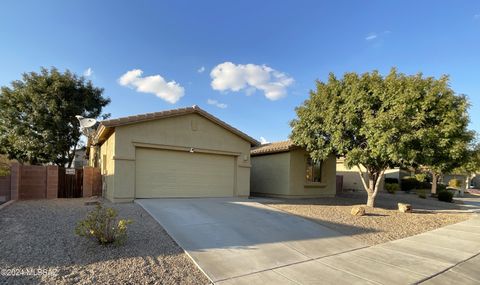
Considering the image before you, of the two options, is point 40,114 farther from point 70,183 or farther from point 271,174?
point 271,174

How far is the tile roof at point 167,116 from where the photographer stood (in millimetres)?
10742

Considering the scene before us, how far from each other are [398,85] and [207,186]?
30.3ft

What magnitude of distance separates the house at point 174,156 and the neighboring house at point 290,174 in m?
2.40

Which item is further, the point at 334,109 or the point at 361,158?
the point at 334,109

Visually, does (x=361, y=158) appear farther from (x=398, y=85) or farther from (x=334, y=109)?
(x=398, y=85)

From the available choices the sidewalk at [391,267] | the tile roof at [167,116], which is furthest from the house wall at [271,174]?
the sidewalk at [391,267]

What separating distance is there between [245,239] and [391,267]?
326cm

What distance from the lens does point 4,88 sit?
20688 millimetres

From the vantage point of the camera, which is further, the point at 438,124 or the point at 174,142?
the point at 174,142

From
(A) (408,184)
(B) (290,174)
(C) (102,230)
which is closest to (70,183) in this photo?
(C) (102,230)

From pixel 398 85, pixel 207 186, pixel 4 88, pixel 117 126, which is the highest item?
pixel 4 88

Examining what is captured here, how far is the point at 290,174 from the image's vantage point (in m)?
15.6

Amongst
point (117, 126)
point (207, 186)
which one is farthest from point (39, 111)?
point (207, 186)

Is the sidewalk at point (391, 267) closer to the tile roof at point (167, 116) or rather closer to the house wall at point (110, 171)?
the house wall at point (110, 171)
